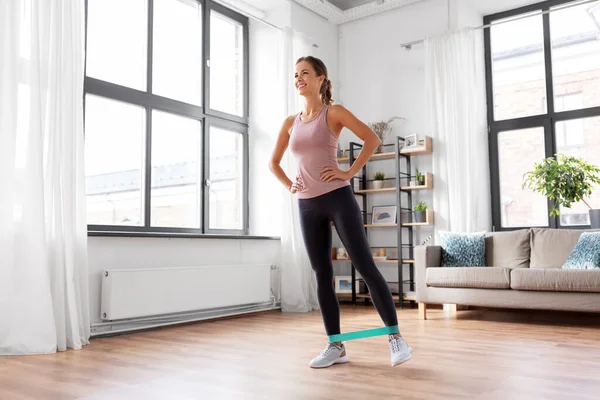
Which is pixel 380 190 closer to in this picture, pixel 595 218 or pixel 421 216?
pixel 421 216

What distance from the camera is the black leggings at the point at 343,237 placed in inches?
90.2

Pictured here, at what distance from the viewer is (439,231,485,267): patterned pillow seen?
442 centimetres

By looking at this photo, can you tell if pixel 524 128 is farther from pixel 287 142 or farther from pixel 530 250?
pixel 287 142

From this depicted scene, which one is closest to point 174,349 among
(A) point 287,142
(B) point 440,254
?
(A) point 287,142

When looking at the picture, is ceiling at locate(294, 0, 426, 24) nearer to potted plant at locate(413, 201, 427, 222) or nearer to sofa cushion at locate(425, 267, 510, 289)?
potted plant at locate(413, 201, 427, 222)

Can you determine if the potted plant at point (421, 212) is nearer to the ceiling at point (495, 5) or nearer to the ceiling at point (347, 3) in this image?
the ceiling at point (495, 5)

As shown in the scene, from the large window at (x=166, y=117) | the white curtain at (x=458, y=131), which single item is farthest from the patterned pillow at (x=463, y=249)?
the large window at (x=166, y=117)

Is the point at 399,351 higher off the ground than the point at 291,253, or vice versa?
the point at 291,253

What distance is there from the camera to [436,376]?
2186 millimetres

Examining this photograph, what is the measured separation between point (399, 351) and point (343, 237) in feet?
1.73

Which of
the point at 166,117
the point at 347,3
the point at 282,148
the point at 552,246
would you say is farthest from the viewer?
the point at 347,3

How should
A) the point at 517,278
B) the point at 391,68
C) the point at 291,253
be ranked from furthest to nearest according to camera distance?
the point at 391,68 < the point at 291,253 < the point at 517,278

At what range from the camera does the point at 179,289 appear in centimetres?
405

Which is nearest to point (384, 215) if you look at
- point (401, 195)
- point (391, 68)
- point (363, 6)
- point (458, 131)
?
point (401, 195)
